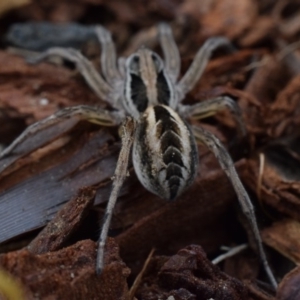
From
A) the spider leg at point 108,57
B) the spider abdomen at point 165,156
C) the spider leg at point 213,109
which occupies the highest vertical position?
the spider leg at point 108,57

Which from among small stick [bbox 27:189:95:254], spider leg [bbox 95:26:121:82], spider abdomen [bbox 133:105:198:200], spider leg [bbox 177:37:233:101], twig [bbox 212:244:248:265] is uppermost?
spider leg [bbox 95:26:121:82]

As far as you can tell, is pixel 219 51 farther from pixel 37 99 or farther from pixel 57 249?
pixel 57 249

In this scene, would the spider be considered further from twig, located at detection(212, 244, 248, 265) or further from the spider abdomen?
twig, located at detection(212, 244, 248, 265)

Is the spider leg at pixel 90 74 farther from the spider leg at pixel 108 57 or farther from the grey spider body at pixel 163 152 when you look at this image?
the grey spider body at pixel 163 152

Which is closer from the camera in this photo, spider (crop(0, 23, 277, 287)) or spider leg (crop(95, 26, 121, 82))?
spider (crop(0, 23, 277, 287))

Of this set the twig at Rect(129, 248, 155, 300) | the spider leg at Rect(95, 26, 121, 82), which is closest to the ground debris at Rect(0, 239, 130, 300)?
the twig at Rect(129, 248, 155, 300)

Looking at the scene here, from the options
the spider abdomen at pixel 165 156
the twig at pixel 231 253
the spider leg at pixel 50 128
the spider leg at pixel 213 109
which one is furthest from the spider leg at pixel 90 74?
the twig at pixel 231 253

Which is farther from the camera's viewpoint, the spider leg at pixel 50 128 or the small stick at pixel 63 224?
the spider leg at pixel 50 128
